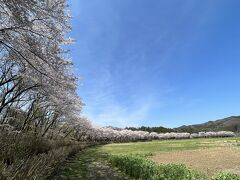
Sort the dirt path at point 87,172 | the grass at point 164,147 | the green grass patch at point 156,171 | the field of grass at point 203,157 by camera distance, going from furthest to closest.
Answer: the grass at point 164,147 < the dirt path at point 87,172 < the field of grass at point 203,157 < the green grass patch at point 156,171

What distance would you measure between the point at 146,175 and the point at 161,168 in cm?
144

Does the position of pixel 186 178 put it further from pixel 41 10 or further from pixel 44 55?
pixel 41 10

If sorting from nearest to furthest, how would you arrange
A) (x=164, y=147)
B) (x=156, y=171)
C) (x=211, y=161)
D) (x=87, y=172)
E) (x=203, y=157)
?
(x=156, y=171)
(x=211, y=161)
(x=87, y=172)
(x=203, y=157)
(x=164, y=147)

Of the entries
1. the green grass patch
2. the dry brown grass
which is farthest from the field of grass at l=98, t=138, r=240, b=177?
the green grass patch

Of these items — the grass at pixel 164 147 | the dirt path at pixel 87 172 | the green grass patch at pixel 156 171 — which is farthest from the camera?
the grass at pixel 164 147

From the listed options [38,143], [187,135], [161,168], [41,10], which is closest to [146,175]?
[161,168]

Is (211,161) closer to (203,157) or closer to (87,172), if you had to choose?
(203,157)

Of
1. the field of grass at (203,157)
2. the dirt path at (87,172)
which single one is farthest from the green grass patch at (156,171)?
the field of grass at (203,157)

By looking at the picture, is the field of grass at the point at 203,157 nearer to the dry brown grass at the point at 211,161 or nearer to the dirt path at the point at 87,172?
the dry brown grass at the point at 211,161

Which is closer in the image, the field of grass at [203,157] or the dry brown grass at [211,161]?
the dry brown grass at [211,161]

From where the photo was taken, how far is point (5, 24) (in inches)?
308

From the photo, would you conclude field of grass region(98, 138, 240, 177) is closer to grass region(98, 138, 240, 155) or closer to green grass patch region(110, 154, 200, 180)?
grass region(98, 138, 240, 155)

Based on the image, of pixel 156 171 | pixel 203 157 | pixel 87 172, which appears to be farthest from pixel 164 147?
pixel 156 171

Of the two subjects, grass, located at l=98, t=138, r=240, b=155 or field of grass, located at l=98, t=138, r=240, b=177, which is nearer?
field of grass, located at l=98, t=138, r=240, b=177
